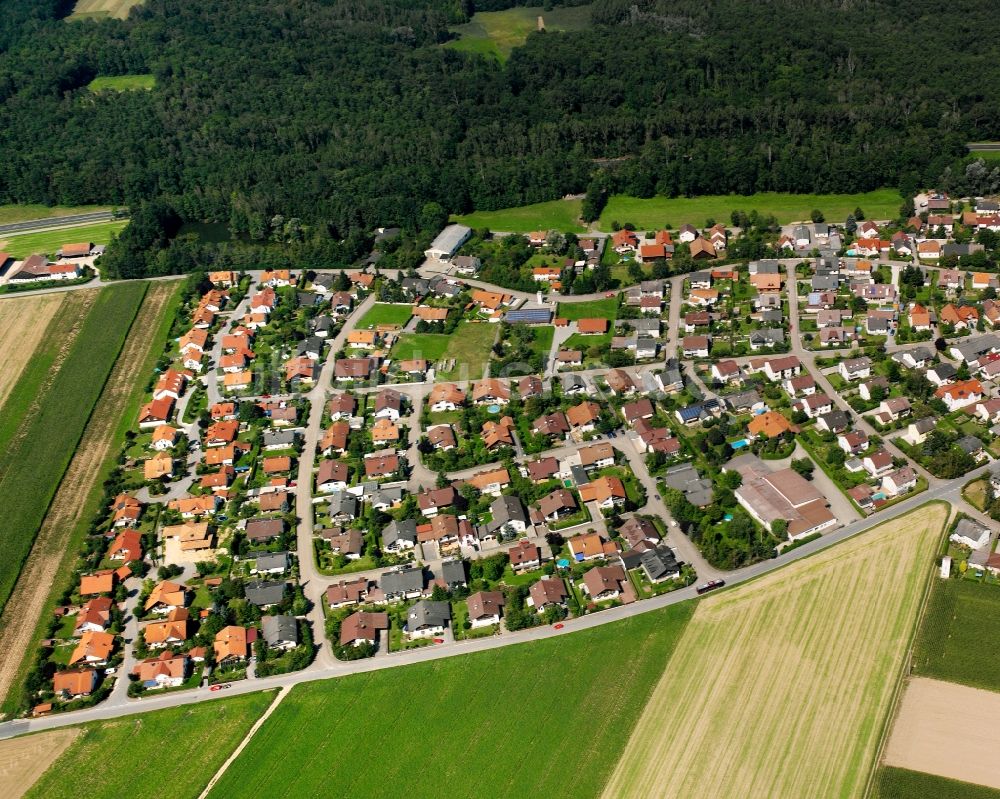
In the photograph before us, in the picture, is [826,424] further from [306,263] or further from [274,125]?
[274,125]

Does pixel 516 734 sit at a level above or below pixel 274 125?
below

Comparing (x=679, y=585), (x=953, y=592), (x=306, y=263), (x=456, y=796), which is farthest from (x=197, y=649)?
(x=306, y=263)

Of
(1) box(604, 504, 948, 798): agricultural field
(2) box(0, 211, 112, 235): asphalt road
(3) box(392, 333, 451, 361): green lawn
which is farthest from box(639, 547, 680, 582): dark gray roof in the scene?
(2) box(0, 211, 112, 235): asphalt road

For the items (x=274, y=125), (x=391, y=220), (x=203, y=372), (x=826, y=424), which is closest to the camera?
(x=826, y=424)

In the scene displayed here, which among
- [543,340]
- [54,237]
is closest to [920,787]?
[543,340]

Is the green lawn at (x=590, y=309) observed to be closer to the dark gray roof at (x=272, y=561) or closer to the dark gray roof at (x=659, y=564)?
the dark gray roof at (x=659, y=564)

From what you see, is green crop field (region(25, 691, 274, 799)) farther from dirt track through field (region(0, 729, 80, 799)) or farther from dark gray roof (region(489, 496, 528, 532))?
dark gray roof (region(489, 496, 528, 532))

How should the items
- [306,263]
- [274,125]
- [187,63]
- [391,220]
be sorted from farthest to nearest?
[187,63], [274,125], [391,220], [306,263]

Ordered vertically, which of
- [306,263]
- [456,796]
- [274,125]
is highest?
[274,125]

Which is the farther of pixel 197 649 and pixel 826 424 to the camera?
pixel 826 424
